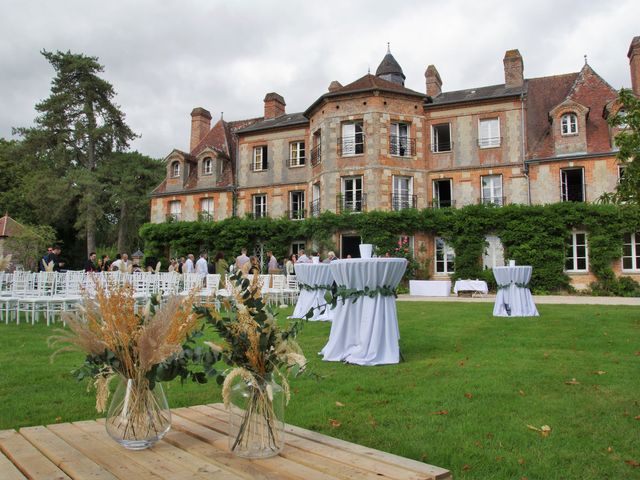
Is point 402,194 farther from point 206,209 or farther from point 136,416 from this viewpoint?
point 136,416

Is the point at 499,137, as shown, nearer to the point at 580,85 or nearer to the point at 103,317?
the point at 580,85

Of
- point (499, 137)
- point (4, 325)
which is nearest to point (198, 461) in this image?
point (4, 325)

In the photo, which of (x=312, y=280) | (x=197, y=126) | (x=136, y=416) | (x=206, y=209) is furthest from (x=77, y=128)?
(x=136, y=416)

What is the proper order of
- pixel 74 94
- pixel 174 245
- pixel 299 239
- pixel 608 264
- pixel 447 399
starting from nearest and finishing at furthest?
1. pixel 447 399
2. pixel 608 264
3. pixel 299 239
4. pixel 174 245
5. pixel 74 94

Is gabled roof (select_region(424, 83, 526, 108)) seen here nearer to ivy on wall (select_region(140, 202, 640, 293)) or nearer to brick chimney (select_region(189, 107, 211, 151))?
ivy on wall (select_region(140, 202, 640, 293))

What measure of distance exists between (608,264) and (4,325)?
2021cm

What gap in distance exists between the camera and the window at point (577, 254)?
2078 cm

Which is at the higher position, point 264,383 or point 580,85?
point 580,85

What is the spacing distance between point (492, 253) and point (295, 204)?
9937 millimetres

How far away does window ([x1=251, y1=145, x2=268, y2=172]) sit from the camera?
88.9ft

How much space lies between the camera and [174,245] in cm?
2653

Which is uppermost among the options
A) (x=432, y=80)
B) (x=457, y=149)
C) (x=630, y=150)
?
(x=432, y=80)

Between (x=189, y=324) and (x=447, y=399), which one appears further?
(x=447, y=399)

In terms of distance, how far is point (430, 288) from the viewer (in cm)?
2044
